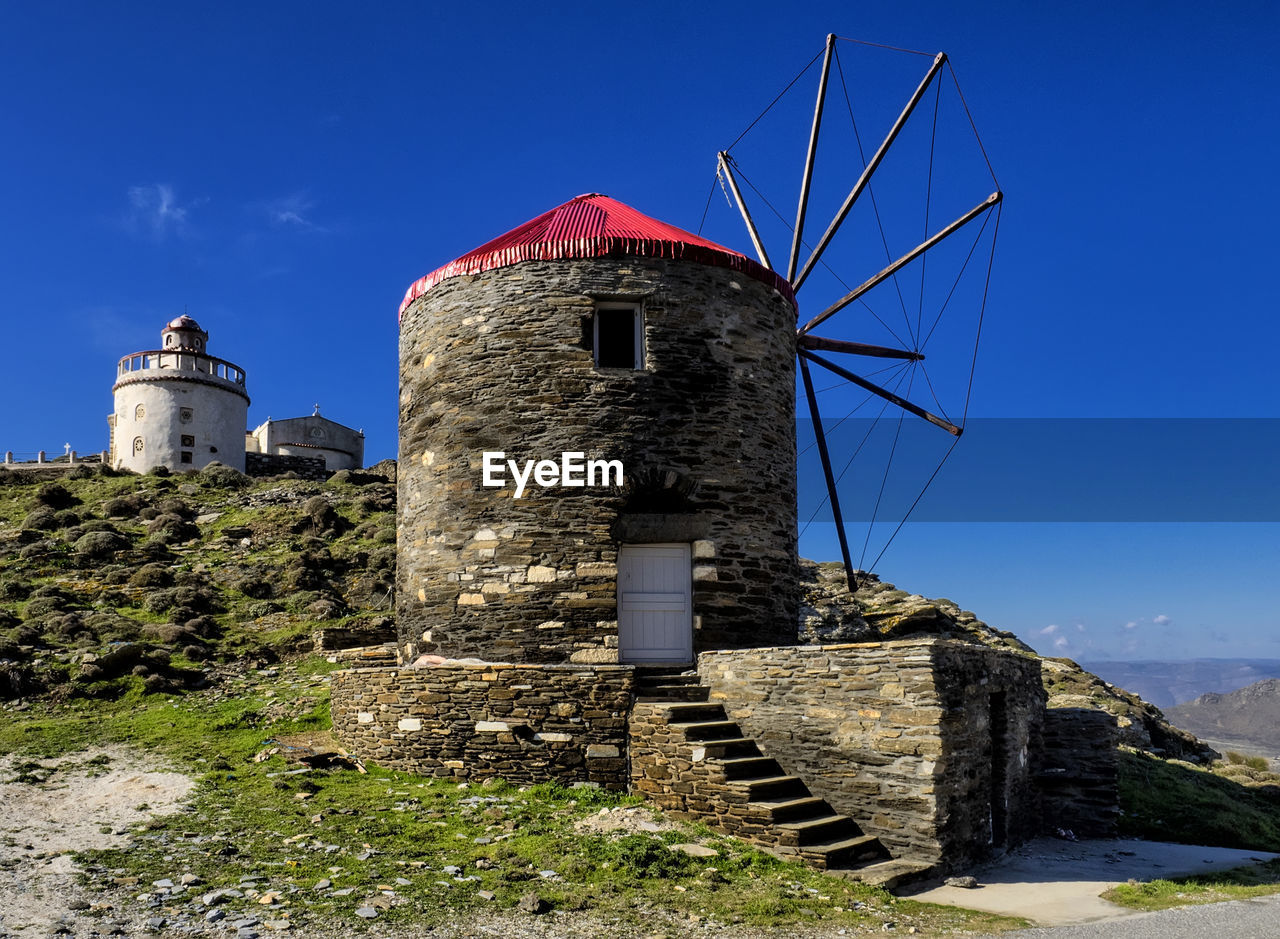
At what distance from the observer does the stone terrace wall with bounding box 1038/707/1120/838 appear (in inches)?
522

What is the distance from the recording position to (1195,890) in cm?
971

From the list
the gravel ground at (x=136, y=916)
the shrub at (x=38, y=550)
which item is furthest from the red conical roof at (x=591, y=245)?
the shrub at (x=38, y=550)

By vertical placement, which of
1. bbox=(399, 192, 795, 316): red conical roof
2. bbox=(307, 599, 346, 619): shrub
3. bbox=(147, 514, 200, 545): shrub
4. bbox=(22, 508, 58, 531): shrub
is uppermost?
bbox=(399, 192, 795, 316): red conical roof

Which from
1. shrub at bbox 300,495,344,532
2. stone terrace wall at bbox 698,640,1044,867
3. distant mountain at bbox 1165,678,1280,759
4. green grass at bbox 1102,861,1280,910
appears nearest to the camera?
green grass at bbox 1102,861,1280,910

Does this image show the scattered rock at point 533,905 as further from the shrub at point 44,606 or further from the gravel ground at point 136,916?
the shrub at point 44,606

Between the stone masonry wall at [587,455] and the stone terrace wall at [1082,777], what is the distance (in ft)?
13.0

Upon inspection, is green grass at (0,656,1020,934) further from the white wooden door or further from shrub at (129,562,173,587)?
shrub at (129,562,173,587)

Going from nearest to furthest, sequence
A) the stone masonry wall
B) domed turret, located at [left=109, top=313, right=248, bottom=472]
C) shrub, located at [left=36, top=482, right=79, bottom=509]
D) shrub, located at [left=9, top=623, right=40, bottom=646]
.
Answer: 1. the stone masonry wall
2. shrub, located at [left=9, top=623, right=40, bottom=646]
3. shrub, located at [left=36, top=482, right=79, bottom=509]
4. domed turret, located at [left=109, top=313, right=248, bottom=472]

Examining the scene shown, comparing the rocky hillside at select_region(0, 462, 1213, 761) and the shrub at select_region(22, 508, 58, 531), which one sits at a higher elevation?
the shrub at select_region(22, 508, 58, 531)

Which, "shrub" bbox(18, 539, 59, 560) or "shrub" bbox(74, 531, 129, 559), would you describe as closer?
"shrub" bbox(18, 539, 59, 560)

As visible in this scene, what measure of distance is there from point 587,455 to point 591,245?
291 cm

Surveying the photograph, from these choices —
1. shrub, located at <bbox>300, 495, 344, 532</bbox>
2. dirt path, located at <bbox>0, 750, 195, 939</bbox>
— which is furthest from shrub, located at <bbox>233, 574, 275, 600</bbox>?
dirt path, located at <bbox>0, 750, 195, 939</bbox>

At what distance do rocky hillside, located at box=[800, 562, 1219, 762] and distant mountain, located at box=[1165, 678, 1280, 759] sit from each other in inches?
4522

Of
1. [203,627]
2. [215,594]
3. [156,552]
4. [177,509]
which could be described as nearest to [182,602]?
[215,594]
